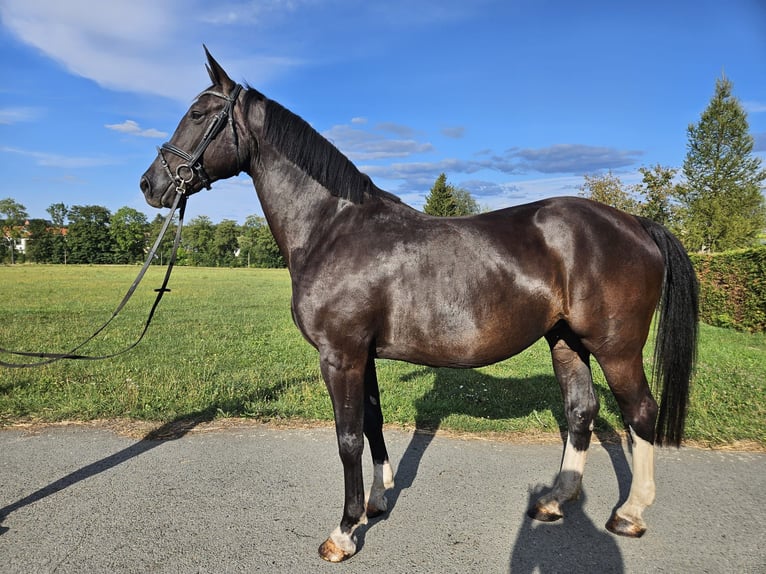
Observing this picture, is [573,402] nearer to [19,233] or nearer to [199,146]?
[199,146]

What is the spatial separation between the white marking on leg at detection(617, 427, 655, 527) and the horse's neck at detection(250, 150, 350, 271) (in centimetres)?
271

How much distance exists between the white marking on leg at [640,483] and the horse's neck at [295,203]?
8.90 feet

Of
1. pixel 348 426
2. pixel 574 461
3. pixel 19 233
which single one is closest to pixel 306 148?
pixel 348 426

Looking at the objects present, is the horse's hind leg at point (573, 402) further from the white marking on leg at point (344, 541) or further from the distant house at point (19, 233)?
the distant house at point (19, 233)

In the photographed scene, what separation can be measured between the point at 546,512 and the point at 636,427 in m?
0.90

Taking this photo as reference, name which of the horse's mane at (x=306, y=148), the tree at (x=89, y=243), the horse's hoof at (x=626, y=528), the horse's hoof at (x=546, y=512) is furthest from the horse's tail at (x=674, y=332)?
the tree at (x=89, y=243)

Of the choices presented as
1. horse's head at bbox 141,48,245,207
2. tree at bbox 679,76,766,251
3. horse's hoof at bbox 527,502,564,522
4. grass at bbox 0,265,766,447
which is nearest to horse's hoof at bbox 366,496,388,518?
horse's hoof at bbox 527,502,564,522

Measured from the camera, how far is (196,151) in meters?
3.13

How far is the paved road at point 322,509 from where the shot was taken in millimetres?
2875

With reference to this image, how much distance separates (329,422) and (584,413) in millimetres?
2787

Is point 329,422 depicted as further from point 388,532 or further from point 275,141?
point 275,141

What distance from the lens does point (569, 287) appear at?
312cm

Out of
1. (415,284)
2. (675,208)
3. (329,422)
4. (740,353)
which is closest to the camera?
(415,284)

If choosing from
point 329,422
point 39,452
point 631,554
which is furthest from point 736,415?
point 39,452
